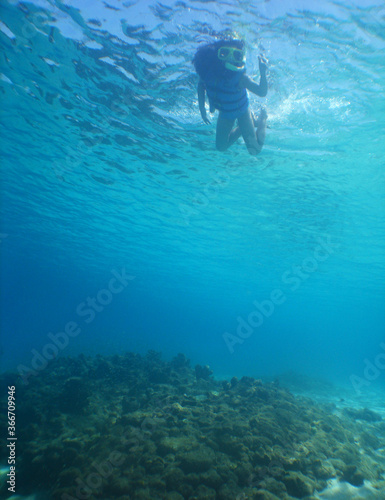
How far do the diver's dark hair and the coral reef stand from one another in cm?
929

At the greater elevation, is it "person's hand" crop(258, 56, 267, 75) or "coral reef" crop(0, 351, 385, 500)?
"person's hand" crop(258, 56, 267, 75)

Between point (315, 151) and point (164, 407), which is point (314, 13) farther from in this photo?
point (164, 407)

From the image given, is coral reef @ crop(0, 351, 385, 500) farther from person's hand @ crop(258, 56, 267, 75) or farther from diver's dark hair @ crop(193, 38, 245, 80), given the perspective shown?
person's hand @ crop(258, 56, 267, 75)

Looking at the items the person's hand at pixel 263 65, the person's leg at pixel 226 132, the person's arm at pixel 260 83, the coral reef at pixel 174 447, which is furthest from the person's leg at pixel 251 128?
the coral reef at pixel 174 447

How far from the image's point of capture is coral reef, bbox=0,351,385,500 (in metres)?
5.06

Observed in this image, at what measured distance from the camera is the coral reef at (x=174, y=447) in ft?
16.6

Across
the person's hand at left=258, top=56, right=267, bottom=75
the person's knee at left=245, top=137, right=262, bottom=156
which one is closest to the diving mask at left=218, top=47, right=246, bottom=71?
the person's hand at left=258, top=56, right=267, bottom=75

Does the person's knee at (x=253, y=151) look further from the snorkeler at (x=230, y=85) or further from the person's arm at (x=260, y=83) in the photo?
the person's arm at (x=260, y=83)

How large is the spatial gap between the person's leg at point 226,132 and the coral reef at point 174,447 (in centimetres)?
846

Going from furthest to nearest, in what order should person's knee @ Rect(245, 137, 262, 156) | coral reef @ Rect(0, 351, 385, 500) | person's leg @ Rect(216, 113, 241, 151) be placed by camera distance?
1. person's leg @ Rect(216, 113, 241, 151)
2. person's knee @ Rect(245, 137, 262, 156)
3. coral reef @ Rect(0, 351, 385, 500)

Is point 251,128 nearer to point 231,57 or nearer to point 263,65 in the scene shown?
point 263,65

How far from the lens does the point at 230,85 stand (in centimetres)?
643

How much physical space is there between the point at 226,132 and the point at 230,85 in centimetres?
143

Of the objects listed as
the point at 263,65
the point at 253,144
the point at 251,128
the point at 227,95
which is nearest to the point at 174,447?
the point at 253,144
